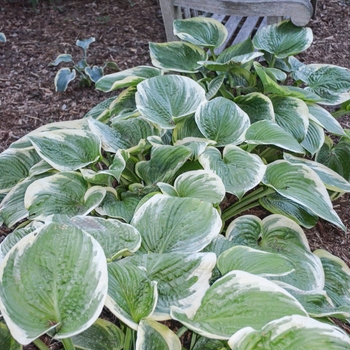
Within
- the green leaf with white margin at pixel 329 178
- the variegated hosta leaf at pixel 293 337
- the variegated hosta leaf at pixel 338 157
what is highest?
the variegated hosta leaf at pixel 293 337

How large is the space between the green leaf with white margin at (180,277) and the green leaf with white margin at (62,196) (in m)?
0.38

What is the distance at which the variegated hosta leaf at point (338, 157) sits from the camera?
1.69m

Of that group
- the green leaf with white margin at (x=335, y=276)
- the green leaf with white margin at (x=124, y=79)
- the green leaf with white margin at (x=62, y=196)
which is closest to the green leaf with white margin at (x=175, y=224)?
the green leaf with white margin at (x=62, y=196)

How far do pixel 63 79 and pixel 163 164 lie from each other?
992 millimetres

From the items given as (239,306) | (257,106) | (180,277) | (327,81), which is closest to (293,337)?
(239,306)

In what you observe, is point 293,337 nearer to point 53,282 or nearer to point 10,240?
point 53,282

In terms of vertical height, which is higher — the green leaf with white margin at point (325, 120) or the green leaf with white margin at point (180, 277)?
the green leaf with white margin at point (180, 277)

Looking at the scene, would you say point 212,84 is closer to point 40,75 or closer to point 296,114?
point 296,114

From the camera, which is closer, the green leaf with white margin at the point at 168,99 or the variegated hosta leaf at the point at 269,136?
the variegated hosta leaf at the point at 269,136

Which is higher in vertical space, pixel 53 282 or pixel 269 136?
→ pixel 53 282

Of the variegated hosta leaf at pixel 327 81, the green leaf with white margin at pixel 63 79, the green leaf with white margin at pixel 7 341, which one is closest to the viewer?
the green leaf with white margin at pixel 7 341

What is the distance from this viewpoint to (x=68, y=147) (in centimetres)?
A: 145

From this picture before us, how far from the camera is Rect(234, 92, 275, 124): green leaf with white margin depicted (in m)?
1.64

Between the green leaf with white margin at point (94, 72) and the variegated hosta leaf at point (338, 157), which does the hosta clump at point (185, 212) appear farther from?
the green leaf with white margin at point (94, 72)
